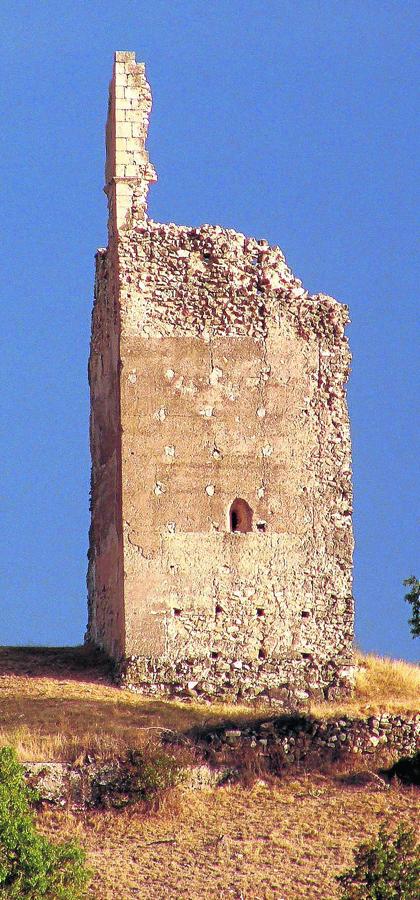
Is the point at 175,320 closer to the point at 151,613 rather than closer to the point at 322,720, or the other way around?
the point at 151,613

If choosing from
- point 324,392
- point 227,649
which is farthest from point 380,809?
point 324,392

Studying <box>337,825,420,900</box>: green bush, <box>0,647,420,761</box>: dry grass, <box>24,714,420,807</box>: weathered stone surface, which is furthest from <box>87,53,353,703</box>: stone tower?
<box>337,825,420,900</box>: green bush

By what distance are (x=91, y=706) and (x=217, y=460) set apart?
4233 millimetres

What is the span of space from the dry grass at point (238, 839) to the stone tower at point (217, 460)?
13.4 ft

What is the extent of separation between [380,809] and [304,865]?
2.13m

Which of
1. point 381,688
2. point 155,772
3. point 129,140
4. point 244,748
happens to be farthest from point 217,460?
point 155,772

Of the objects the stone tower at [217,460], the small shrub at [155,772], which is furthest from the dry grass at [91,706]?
the stone tower at [217,460]

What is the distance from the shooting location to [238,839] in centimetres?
2155

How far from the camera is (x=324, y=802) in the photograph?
2281 centimetres

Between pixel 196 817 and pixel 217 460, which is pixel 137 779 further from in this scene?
pixel 217 460

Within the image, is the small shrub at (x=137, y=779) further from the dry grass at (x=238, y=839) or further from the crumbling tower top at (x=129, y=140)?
the crumbling tower top at (x=129, y=140)

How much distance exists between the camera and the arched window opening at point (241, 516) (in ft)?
90.7

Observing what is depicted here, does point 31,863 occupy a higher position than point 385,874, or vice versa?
point 31,863

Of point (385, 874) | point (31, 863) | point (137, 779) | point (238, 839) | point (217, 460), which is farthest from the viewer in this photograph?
point (217, 460)
